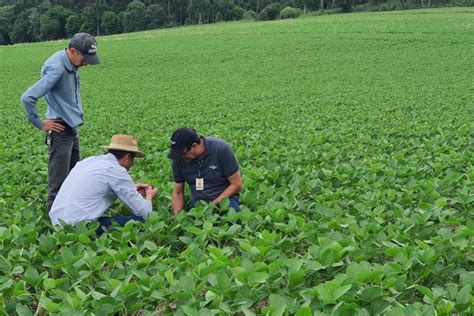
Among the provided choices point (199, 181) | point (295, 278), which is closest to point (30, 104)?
point (199, 181)

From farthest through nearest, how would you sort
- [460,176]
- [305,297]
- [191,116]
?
1. [191,116]
2. [460,176]
3. [305,297]

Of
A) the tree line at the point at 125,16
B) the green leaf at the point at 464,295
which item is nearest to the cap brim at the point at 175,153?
the green leaf at the point at 464,295

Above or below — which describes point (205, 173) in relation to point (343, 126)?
above

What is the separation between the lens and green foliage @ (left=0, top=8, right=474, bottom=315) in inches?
134

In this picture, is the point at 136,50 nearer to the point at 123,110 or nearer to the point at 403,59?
the point at 403,59

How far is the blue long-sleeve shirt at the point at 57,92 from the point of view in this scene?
5594mm

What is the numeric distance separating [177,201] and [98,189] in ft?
3.24

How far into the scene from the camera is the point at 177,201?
18.5ft

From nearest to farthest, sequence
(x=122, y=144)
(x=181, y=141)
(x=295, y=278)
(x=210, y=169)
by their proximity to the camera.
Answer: (x=295, y=278), (x=122, y=144), (x=181, y=141), (x=210, y=169)

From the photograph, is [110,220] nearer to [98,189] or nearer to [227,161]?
[98,189]

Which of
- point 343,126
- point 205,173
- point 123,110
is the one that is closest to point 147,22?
point 123,110

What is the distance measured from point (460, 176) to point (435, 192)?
0.71m

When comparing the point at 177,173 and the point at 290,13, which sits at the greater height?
the point at 290,13

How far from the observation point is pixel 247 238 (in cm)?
460
